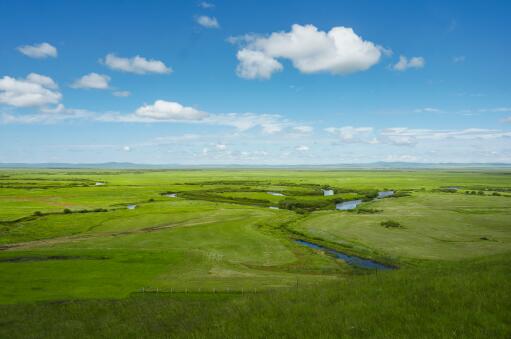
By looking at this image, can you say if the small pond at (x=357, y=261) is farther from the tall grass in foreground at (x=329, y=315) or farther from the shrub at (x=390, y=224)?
the tall grass in foreground at (x=329, y=315)

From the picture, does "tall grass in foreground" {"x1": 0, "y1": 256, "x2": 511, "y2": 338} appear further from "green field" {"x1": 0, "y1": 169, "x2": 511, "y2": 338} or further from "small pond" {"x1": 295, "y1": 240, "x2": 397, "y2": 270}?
"small pond" {"x1": 295, "y1": 240, "x2": 397, "y2": 270}

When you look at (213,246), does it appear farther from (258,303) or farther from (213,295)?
(258,303)

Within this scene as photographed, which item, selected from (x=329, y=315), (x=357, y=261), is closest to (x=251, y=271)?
(x=357, y=261)

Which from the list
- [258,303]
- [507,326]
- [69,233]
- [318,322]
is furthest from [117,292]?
[69,233]

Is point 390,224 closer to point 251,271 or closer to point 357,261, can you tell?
point 357,261

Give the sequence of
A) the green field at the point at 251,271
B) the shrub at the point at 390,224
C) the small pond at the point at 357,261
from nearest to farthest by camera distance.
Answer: the green field at the point at 251,271 → the small pond at the point at 357,261 → the shrub at the point at 390,224

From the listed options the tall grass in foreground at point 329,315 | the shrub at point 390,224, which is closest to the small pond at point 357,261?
the shrub at point 390,224
